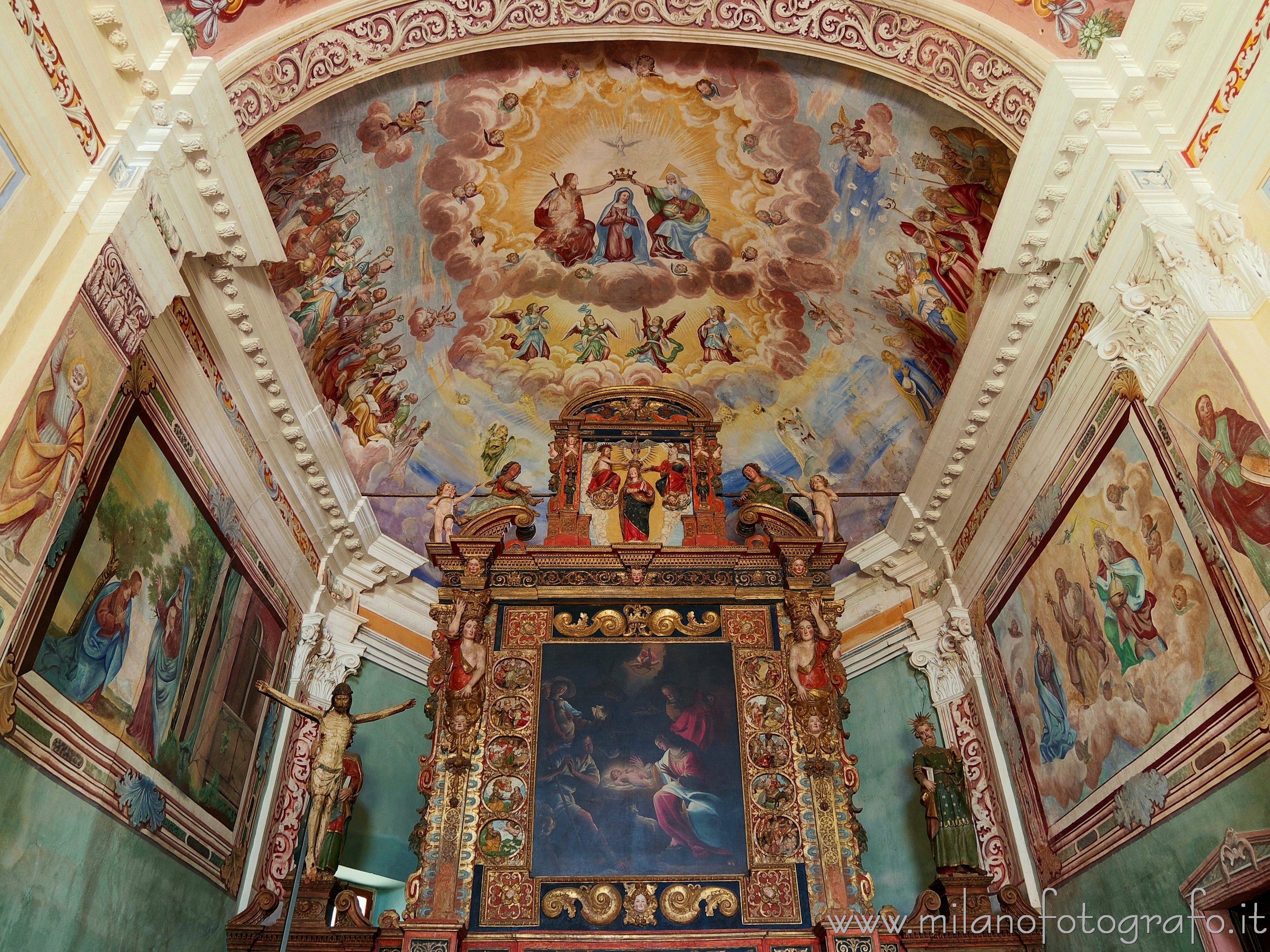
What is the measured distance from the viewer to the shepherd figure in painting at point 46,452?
570 cm

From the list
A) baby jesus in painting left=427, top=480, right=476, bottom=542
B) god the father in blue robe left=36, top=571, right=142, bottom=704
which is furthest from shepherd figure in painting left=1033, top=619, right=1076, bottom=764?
god the father in blue robe left=36, top=571, right=142, bottom=704

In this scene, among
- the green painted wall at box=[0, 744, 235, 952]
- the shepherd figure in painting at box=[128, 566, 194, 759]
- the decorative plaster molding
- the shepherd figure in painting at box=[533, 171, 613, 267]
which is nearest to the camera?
the green painted wall at box=[0, 744, 235, 952]

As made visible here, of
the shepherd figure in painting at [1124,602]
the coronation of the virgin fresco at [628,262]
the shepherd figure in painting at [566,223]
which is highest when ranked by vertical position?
the shepherd figure in painting at [566,223]

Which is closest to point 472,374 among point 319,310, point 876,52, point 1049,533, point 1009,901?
point 319,310

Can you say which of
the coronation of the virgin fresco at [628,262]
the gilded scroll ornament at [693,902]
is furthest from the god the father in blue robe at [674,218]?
the gilded scroll ornament at [693,902]

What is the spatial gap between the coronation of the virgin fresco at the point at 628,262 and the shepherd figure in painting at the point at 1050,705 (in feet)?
9.03

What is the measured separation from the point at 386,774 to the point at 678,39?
30.8 feet

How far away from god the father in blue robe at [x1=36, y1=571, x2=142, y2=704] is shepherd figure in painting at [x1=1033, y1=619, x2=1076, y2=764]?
8615 millimetres

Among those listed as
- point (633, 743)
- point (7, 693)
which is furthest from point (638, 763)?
point (7, 693)

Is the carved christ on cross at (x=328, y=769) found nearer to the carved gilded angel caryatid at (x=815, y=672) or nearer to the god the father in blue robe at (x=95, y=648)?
the god the father in blue robe at (x=95, y=648)

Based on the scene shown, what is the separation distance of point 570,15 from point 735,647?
22.8 feet

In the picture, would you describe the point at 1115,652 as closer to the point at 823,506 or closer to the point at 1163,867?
the point at 1163,867

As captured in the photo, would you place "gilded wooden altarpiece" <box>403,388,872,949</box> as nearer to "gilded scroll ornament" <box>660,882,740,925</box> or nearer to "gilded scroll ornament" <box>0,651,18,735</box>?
"gilded scroll ornament" <box>660,882,740,925</box>

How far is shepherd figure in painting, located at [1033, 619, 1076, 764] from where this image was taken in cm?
931
